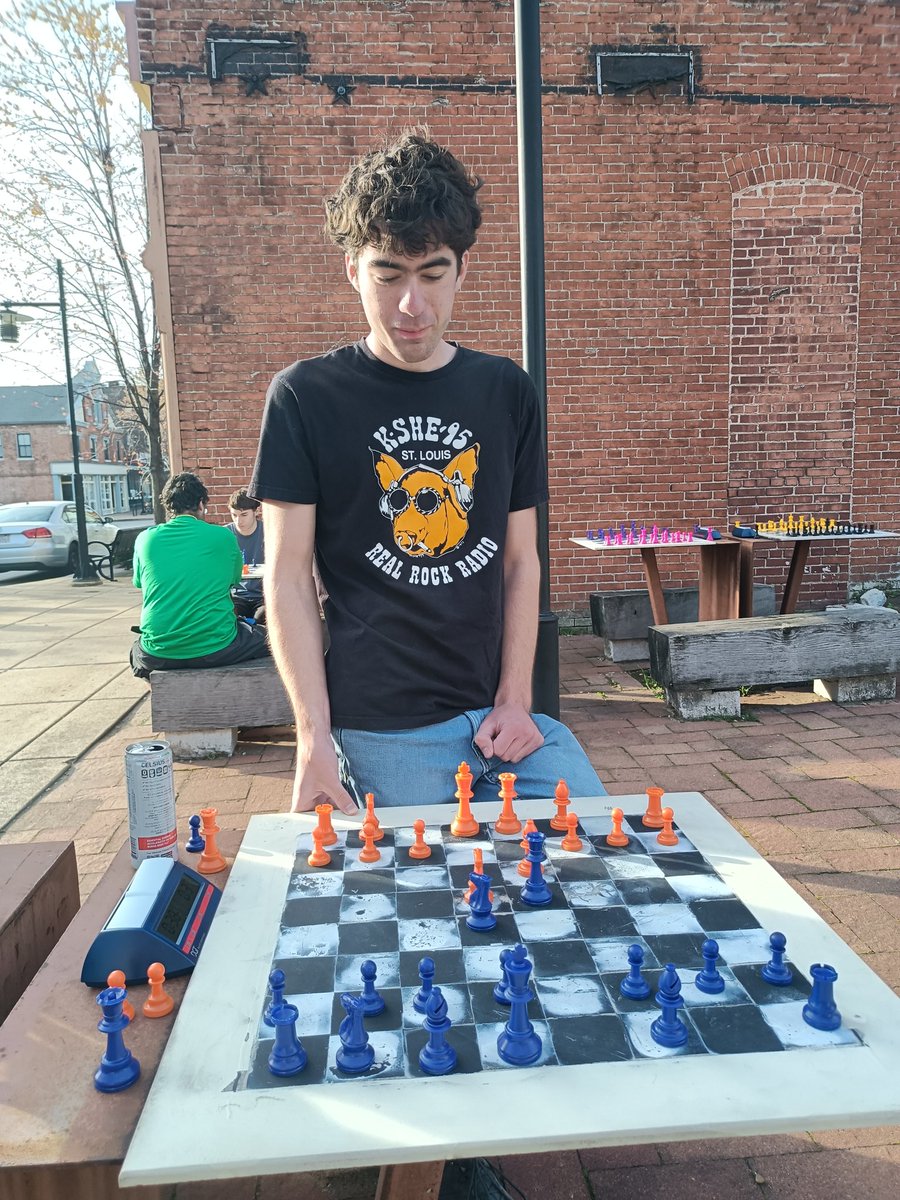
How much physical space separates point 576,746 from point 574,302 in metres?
6.05

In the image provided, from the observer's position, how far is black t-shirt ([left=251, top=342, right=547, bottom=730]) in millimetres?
1897

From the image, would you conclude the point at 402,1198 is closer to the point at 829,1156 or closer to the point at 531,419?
the point at 829,1156

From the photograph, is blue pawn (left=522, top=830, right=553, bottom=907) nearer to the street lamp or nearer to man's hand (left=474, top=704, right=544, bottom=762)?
man's hand (left=474, top=704, right=544, bottom=762)

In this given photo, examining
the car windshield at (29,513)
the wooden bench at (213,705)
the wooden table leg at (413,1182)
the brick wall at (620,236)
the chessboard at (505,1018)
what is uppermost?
the brick wall at (620,236)

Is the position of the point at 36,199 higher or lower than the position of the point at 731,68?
higher

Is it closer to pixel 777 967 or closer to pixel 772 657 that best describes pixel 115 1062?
pixel 777 967

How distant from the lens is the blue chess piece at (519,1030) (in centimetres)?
100

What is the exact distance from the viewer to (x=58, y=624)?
977cm

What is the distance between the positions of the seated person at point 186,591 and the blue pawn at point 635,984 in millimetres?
4042

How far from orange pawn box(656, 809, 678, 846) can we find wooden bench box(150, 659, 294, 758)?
3.45 meters

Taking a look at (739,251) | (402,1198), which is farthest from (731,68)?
(402,1198)

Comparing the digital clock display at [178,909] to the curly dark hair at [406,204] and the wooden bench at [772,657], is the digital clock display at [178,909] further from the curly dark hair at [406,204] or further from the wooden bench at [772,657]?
the wooden bench at [772,657]

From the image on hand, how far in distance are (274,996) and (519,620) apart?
1.19m

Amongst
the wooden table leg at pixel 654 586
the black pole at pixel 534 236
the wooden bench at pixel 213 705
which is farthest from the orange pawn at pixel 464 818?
the wooden table leg at pixel 654 586
